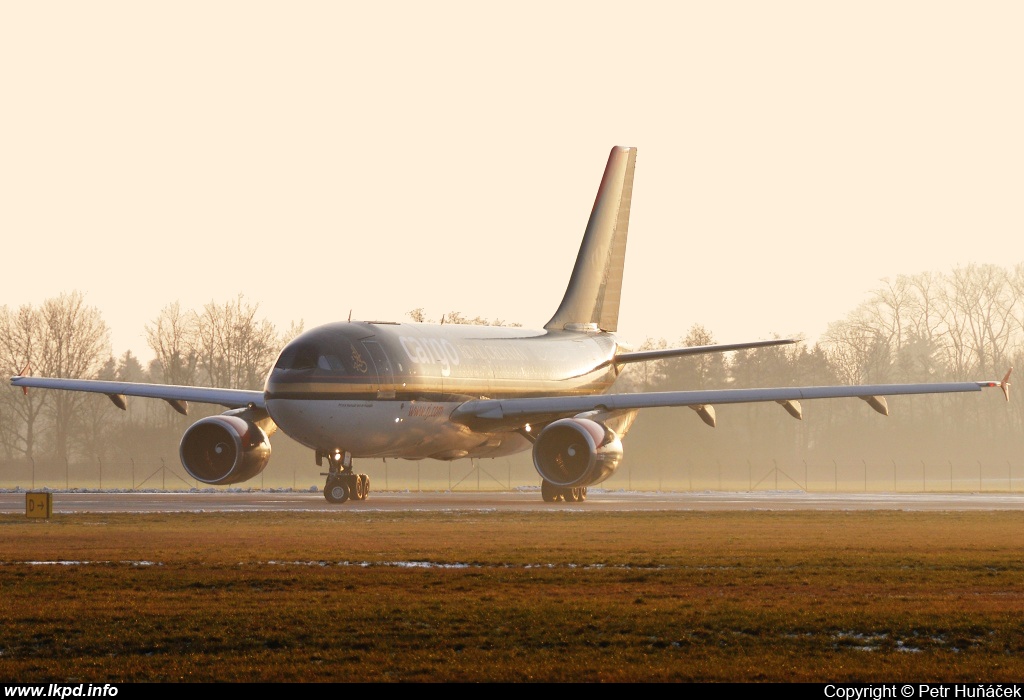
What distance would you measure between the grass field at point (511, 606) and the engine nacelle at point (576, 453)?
1023 centimetres

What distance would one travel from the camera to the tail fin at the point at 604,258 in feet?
159

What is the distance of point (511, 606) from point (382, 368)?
2170 cm

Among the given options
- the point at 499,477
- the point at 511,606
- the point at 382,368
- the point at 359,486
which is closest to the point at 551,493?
the point at 359,486

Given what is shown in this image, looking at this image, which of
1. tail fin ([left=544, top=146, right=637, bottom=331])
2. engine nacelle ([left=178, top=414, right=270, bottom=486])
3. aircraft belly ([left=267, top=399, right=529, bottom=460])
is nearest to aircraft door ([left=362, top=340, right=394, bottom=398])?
aircraft belly ([left=267, top=399, right=529, bottom=460])

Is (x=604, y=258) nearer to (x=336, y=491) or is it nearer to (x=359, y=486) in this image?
(x=359, y=486)

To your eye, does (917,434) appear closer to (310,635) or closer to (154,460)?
(154,460)

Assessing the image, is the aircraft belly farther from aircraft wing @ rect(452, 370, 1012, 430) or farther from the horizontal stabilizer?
the horizontal stabilizer

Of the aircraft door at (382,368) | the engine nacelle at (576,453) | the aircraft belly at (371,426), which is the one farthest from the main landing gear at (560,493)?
the aircraft door at (382,368)

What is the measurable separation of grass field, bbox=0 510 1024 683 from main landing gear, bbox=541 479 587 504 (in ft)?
47.1

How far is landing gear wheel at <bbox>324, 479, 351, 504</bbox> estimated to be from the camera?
125 feet

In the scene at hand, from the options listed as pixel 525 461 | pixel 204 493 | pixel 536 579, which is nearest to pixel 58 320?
pixel 525 461

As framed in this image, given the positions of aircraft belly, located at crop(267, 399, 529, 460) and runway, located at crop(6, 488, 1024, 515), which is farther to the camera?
aircraft belly, located at crop(267, 399, 529, 460)

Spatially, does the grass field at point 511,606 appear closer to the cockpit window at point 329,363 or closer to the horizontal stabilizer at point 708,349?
the cockpit window at point 329,363

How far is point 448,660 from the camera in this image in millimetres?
12078
